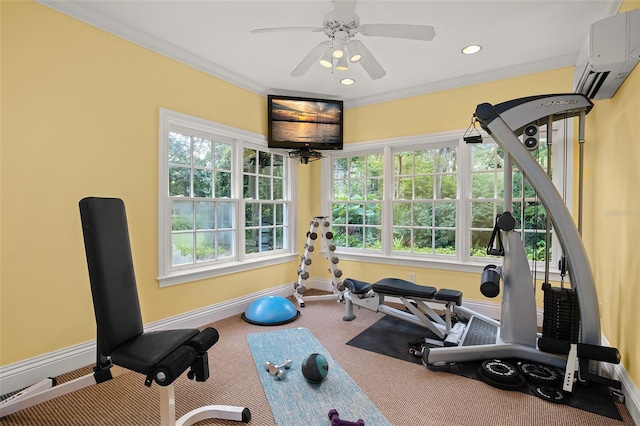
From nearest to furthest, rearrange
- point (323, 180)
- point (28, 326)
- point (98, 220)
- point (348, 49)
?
point (98, 220)
point (28, 326)
point (348, 49)
point (323, 180)

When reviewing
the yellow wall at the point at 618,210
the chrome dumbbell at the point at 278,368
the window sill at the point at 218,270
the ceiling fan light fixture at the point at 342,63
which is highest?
the ceiling fan light fixture at the point at 342,63

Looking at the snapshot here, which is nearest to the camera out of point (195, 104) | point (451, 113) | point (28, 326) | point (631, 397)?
point (631, 397)

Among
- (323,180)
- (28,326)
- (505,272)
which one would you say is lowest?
(28,326)

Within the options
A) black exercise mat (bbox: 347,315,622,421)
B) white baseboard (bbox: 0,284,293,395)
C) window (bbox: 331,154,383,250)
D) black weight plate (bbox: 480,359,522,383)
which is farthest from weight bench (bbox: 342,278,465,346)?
white baseboard (bbox: 0,284,293,395)

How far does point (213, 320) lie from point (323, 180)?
2.46 metres

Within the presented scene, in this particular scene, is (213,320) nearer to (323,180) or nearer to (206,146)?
(206,146)

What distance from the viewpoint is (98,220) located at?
1.75 meters

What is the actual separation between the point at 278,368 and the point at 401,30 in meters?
2.50

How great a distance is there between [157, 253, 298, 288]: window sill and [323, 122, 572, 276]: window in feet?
3.27

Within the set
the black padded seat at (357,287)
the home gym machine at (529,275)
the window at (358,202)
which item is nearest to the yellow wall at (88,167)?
the home gym machine at (529,275)

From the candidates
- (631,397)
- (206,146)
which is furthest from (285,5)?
(631,397)

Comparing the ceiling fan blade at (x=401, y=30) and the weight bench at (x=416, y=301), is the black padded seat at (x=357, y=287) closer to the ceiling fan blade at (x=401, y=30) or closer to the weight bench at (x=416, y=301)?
the weight bench at (x=416, y=301)

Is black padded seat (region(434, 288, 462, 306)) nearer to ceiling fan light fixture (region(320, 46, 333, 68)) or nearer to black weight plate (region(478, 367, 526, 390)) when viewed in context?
black weight plate (region(478, 367, 526, 390))

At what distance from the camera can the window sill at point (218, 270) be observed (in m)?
3.14
